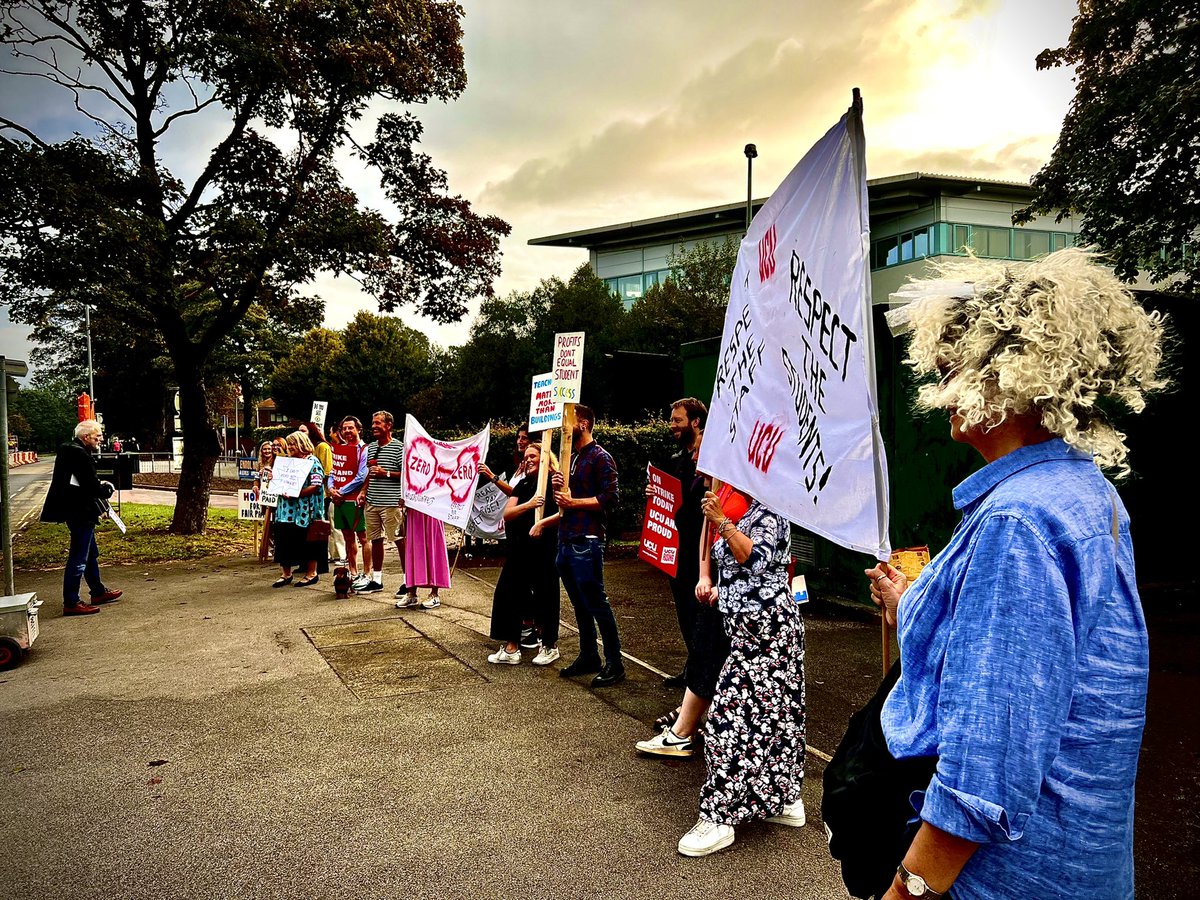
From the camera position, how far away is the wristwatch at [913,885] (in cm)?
132

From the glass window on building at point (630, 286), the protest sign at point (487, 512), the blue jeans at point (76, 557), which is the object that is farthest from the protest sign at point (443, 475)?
the glass window on building at point (630, 286)

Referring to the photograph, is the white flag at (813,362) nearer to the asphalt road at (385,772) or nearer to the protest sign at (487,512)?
the asphalt road at (385,772)

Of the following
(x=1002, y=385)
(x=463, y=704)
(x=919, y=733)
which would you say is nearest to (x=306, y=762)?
(x=463, y=704)

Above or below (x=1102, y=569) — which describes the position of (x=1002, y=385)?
above

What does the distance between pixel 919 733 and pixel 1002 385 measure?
647 mm

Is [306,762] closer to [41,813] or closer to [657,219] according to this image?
[41,813]

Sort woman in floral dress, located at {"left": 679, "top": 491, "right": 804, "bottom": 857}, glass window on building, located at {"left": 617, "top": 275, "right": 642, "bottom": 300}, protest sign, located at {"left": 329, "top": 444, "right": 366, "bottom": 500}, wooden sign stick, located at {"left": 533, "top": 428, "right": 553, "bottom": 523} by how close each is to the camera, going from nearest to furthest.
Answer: woman in floral dress, located at {"left": 679, "top": 491, "right": 804, "bottom": 857} → wooden sign stick, located at {"left": 533, "top": 428, "right": 553, "bottom": 523} → protest sign, located at {"left": 329, "top": 444, "right": 366, "bottom": 500} → glass window on building, located at {"left": 617, "top": 275, "right": 642, "bottom": 300}

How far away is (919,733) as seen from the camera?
1386 millimetres

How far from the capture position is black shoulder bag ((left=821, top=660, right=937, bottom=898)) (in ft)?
4.77

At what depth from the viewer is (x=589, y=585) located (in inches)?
222

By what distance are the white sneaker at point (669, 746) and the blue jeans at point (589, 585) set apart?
4.07ft

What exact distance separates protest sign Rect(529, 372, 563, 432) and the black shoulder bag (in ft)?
15.4

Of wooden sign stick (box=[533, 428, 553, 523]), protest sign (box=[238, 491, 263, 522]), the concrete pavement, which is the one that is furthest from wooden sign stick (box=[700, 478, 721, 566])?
protest sign (box=[238, 491, 263, 522])

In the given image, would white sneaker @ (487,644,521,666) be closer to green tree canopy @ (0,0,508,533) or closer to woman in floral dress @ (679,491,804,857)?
woman in floral dress @ (679,491,804,857)
